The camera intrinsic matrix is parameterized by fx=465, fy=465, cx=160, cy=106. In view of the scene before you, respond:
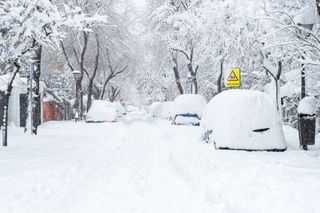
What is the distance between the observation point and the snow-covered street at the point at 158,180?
674 cm

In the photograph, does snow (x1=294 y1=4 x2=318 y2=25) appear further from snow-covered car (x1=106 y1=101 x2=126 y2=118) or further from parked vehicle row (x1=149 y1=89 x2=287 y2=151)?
snow-covered car (x1=106 y1=101 x2=126 y2=118)

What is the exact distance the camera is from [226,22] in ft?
80.2

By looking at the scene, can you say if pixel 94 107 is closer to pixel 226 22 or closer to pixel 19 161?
pixel 226 22

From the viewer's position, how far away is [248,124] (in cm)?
1375

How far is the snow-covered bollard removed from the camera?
45.5ft

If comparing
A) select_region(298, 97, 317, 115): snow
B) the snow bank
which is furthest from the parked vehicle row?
the snow bank

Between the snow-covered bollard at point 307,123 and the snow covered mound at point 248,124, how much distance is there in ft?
2.11

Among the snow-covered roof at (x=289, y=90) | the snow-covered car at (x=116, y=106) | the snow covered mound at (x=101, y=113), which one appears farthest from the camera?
the snow-covered car at (x=116, y=106)

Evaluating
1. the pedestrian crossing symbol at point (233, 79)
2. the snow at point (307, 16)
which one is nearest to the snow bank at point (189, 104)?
the pedestrian crossing symbol at point (233, 79)

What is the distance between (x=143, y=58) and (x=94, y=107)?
1616 centimetres

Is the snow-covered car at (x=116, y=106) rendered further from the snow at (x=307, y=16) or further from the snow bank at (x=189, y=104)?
the snow at (x=307, y=16)

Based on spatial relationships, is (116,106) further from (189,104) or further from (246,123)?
(246,123)

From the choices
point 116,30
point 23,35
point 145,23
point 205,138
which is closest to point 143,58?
point 116,30

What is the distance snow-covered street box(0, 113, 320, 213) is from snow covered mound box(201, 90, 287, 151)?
1.98ft
